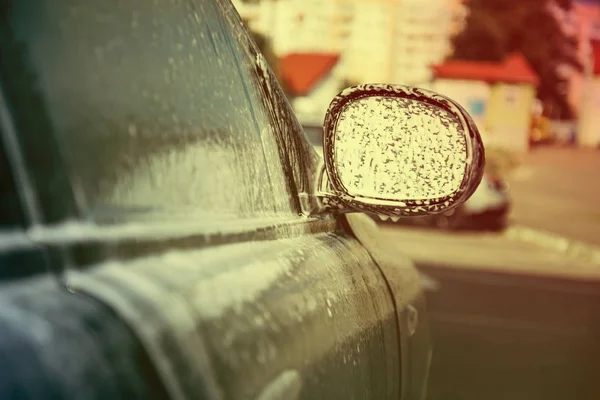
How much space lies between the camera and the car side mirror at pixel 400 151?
1916 mm

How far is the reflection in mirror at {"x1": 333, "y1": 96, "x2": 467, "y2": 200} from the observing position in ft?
6.29

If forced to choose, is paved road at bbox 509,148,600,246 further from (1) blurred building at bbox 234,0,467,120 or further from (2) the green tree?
(1) blurred building at bbox 234,0,467,120

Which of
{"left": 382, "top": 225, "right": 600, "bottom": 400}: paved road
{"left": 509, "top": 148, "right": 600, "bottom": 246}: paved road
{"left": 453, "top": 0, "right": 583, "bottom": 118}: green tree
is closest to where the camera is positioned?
{"left": 382, "top": 225, "right": 600, "bottom": 400}: paved road

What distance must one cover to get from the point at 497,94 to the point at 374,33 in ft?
41.3

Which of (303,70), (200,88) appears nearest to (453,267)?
(200,88)

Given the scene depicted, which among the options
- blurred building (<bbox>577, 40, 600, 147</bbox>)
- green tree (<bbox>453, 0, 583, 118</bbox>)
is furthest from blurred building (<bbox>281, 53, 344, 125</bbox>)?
blurred building (<bbox>577, 40, 600, 147</bbox>)

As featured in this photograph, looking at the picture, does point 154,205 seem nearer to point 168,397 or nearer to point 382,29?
point 168,397

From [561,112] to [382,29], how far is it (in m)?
14.2

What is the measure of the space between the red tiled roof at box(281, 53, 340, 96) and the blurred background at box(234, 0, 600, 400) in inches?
3.6

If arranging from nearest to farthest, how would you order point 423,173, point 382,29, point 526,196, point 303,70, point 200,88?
point 200,88
point 423,173
point 526,196
point 303,70
point 382,29

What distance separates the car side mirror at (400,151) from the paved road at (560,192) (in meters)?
15.2

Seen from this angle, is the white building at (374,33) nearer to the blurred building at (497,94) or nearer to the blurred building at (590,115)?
the blurred building at (497,94)

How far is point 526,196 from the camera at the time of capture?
28859 millimetres

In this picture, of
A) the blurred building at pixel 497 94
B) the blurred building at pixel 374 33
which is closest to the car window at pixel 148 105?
the blurred building at pixel 497 94
